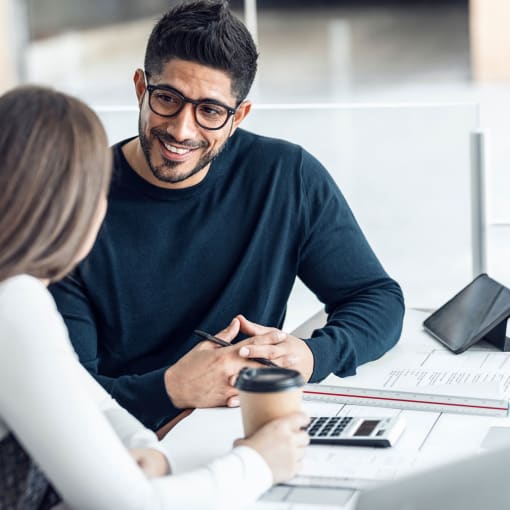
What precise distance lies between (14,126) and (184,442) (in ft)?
1.86

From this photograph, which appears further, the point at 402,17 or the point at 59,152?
the point at 402,17

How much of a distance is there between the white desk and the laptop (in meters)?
0.28

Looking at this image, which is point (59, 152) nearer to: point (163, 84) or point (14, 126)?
point (14, 126)

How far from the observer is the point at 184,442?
1.59m

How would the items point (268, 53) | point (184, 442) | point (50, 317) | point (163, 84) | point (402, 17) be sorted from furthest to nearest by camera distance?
point (402, 17)
point (268, 53)
point (163, 84)
point (184, 442)
point (50, 317)

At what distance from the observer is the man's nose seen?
2.04 meters

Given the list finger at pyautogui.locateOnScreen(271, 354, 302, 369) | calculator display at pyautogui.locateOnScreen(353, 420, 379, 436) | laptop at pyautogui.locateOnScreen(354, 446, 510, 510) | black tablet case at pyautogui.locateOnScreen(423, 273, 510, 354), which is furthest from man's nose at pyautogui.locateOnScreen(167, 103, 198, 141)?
laptop at pyautogui.locateOnScreen(354, 446, 510, 510)

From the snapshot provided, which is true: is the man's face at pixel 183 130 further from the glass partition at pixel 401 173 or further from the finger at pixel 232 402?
the glass partition at pixel 401 173

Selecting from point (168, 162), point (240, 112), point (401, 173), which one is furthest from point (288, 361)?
point (401, 173)

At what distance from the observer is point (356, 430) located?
155cm

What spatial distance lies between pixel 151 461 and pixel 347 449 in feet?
0.96

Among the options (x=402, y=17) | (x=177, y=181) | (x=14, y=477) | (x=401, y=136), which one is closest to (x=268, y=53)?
(x=402, y=17)

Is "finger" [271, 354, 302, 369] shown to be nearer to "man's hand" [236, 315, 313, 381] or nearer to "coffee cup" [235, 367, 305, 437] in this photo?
"man's hand" [236, 315, 313, 381]

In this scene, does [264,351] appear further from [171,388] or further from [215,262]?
[215,262]
